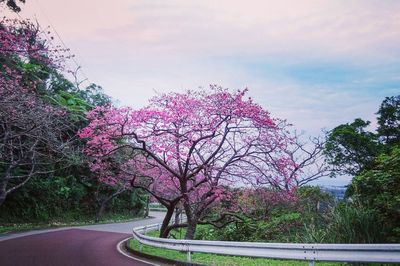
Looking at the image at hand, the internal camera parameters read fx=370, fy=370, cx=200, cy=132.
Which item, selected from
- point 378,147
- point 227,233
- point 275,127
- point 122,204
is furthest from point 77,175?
point 378,147

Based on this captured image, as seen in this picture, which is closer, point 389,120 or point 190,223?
point 190,223

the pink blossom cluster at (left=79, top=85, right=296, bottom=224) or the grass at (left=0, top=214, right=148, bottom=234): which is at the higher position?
the pink blossom cluster at (left=79, top=85, right=296, bottom=224)

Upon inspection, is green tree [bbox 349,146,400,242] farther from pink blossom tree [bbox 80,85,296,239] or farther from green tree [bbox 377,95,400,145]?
green tree [bbox 377,95,400,145]

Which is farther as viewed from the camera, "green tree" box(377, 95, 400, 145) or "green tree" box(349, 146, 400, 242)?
"green tree" box(377, 95, 400, 145)

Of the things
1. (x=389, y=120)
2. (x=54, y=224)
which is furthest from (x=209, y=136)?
(x=389, y=120)

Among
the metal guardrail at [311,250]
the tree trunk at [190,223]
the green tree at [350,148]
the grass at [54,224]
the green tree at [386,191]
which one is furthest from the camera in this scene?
the green tree at [350,148]

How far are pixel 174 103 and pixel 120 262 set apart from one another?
6.01 meters

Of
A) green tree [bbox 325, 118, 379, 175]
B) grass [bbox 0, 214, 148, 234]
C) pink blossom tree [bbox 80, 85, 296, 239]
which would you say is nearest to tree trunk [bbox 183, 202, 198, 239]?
pink blossom tree [bbox 80, 85, 296, 239]

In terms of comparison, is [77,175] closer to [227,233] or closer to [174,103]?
[227,233]

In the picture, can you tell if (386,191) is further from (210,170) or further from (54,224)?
(54,224)

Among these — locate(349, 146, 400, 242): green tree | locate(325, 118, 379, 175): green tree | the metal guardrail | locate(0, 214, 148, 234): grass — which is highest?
locate(325, 118, 379, 175): green tree

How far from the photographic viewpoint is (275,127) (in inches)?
549

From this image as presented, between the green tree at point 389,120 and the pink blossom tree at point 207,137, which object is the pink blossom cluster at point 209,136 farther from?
the green tree at point 389,120

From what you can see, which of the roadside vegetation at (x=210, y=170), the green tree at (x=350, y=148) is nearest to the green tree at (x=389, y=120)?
the green tree at (x=350, y=148)
